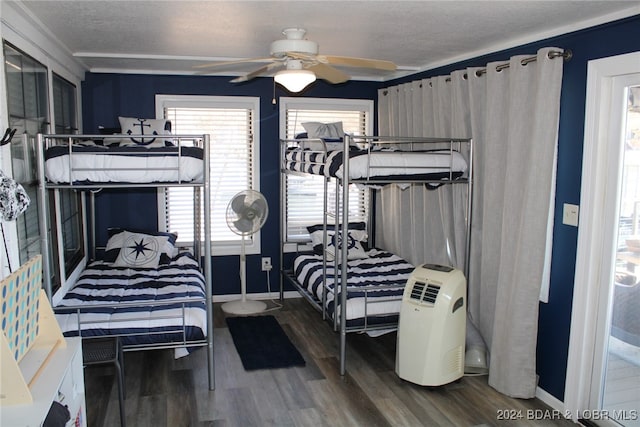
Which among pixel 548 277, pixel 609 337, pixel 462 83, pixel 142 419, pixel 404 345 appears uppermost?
pixel 462 83

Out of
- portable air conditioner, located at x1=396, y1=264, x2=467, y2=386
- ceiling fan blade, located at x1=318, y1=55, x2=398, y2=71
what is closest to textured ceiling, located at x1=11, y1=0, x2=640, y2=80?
ceiling fan blade, located at x1=318, y1=55, x2=398, y2=71

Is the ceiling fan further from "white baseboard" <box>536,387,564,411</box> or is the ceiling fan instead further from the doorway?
"white baseboard" <box>536,387,564,411</box>

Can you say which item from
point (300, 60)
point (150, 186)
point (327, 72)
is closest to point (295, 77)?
point (300, 60)

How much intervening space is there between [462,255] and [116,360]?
262 cm

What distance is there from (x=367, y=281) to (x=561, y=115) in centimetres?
194

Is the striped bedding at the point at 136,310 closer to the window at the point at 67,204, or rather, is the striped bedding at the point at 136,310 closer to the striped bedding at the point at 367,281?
the window at the point at 67,204

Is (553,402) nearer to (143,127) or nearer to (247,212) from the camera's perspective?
(247,212)

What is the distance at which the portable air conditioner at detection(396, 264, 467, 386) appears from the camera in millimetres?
3557

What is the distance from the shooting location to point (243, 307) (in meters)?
5.45

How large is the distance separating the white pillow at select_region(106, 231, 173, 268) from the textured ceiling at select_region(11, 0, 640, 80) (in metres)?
A: 1.62

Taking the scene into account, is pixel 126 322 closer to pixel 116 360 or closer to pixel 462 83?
pixel 116 360

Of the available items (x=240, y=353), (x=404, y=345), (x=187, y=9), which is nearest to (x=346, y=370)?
(x=404, y=345)

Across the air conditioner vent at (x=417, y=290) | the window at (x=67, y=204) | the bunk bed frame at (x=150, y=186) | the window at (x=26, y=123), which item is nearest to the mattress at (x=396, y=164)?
the air conditioner vent at (x=417, y=290)

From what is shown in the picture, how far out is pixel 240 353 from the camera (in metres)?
4.34
